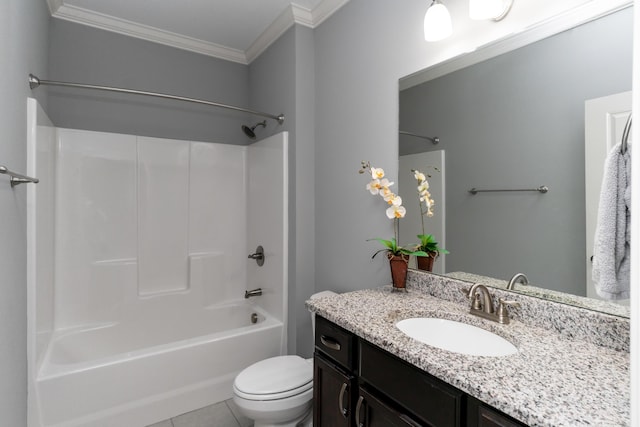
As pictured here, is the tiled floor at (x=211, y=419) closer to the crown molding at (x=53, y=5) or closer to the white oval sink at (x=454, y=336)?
the white oval sink at (x=454, y=336)

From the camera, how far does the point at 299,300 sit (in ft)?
7.42

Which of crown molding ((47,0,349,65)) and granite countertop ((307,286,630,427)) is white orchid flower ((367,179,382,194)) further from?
crown molding ((47,0,349,65))

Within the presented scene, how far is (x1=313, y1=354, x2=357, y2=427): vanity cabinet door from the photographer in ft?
3.91

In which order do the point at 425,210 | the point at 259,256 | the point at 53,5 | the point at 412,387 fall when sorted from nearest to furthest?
the point at 412,387 < the point at 425,210 < the point at 53,5 < the point at 259,256

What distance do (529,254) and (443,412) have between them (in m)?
0.66

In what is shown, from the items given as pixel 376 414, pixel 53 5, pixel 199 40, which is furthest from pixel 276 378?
pixel 53 5

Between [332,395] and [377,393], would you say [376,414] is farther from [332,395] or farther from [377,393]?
[332,395]

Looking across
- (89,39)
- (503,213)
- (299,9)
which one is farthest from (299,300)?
(89,39)

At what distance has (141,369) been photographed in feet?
6.02

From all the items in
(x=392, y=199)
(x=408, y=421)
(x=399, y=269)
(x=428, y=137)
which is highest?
(x=428, y=137)

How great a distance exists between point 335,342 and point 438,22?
136 centimetres

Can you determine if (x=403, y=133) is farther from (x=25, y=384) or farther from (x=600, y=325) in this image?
(x=25, y=384)

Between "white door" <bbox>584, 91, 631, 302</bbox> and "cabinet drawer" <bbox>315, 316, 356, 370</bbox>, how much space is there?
792 millimetres

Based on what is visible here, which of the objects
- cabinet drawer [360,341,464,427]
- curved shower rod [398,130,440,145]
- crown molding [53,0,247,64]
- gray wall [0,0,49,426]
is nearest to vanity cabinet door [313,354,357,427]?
cabinet drawer [360,341,464,427]
